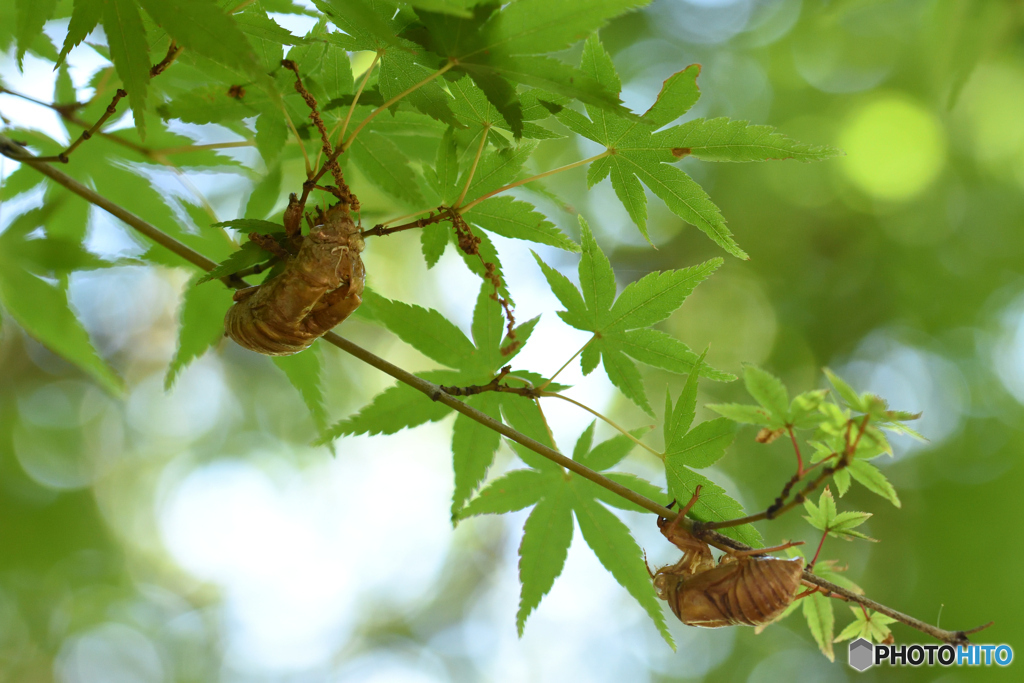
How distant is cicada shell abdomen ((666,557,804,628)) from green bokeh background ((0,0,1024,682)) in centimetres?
366

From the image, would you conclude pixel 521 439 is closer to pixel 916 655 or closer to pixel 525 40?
pixel 525 40

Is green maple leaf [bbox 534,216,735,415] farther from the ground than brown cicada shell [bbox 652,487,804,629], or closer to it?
farther from the ground

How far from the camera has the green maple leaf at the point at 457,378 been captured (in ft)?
3.61

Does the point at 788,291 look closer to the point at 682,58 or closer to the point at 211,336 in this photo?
the point at 682,58

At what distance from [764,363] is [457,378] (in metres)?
4.81

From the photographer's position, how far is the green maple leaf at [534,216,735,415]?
40.2 inches

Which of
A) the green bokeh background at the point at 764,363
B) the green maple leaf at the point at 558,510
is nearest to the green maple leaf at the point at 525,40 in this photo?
the green maple leaf at the point at 558,510

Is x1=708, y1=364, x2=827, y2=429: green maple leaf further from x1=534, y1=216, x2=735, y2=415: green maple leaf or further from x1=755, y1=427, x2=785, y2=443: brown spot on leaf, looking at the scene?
x1=534, y1=216, x2=735, y2=415: green maple leaf

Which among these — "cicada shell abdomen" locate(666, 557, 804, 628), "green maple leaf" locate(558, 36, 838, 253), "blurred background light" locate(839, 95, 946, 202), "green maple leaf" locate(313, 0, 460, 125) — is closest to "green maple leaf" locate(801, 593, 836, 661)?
"cicada shell abdomen" locate(666, 557, 804, 628)

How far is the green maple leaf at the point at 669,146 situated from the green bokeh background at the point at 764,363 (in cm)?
365

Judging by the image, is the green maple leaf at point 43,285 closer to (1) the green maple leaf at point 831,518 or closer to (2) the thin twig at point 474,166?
(2) the thin twig at point 474,166

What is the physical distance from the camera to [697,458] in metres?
0.88

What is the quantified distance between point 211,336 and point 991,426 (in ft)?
18.1

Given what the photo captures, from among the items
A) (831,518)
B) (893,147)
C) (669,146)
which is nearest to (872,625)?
(831,518)
